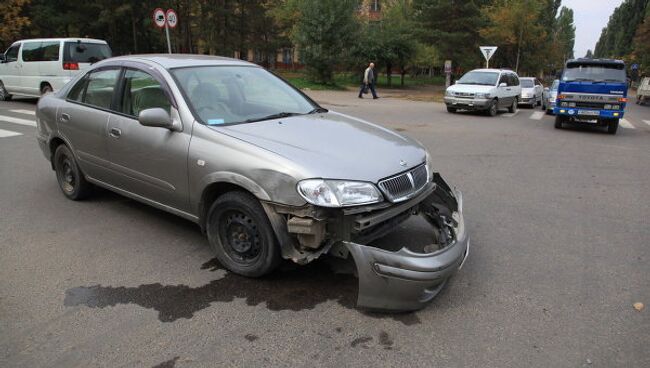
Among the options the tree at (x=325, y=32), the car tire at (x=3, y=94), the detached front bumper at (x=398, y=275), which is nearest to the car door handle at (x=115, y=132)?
the detached front bumper at (x=398, y=275)

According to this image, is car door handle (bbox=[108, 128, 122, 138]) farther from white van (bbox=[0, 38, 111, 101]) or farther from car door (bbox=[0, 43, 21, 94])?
car door (bbox=[0, 43, 21, 94])

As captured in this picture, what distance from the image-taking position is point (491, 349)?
2.97 meters

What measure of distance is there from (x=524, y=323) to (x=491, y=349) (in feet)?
1.48

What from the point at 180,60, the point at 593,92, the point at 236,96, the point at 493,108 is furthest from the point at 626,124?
the point at 180,60

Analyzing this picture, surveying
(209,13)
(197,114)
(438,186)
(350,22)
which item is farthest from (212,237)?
(209,13)

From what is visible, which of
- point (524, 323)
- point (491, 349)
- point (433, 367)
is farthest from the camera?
point (524, 323)

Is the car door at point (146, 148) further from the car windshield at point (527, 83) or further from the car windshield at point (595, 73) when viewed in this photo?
the car windshield at point (527, 83)

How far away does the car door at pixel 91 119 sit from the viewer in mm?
4875

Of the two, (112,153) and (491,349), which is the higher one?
(112,153)

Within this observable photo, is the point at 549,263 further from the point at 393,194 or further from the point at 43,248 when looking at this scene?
the point at 43,248

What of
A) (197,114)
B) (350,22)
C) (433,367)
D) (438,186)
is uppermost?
(350,22)

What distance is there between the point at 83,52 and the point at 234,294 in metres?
13.2

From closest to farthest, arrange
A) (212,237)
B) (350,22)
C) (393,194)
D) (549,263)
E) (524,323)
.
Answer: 1. (524,323)
2. (393,194)
3. (212,237)
4. (549,263)
5. (350,22)

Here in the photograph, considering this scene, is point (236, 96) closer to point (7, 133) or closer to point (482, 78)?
point (7, 133)
